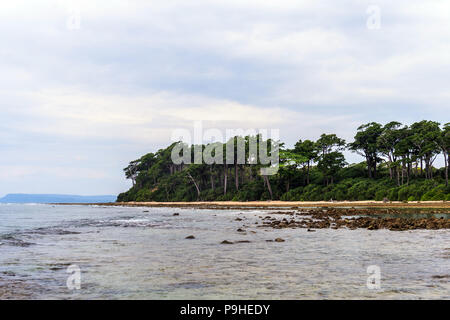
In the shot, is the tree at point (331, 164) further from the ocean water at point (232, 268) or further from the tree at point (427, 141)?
the ocean water at point (232, 268)

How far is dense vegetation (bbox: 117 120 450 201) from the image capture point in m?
59.9

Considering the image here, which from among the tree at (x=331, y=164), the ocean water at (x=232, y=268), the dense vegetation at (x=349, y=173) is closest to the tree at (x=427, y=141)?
the dense vegetation at (x=349, y=173)

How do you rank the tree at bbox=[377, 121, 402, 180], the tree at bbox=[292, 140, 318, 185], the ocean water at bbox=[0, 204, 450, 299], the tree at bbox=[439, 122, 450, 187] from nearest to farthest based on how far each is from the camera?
the ocean water at bbox=[0, 204, 450, 299] → the tree at bbox=[439, 122, 450, 187] → the tree at bbox=[377, 121, 402, 180] → the tree at bbox=[292, 140, 318, 185]

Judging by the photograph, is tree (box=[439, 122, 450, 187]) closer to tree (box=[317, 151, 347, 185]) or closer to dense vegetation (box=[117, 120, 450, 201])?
dense vegetation (box=[117, 120, 450, 201])

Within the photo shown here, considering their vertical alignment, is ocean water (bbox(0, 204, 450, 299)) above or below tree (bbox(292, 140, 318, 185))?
below

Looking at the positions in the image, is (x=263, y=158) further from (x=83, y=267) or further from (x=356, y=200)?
(x=83, y=267)

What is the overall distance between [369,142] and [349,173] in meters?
8.75

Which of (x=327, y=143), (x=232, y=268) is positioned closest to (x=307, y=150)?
(x=327, y=143)

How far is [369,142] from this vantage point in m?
76.7

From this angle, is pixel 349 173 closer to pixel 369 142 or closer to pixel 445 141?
pixel 369 142

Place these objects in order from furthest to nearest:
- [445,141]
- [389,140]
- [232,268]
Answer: [389,140] → [445,141] → [232,268]

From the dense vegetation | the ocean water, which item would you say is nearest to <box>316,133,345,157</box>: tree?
the dense vegetation

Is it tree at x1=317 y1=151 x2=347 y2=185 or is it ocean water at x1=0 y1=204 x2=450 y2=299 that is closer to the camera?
ocean water at x1=0 y1=204 x2=450 y2=299
